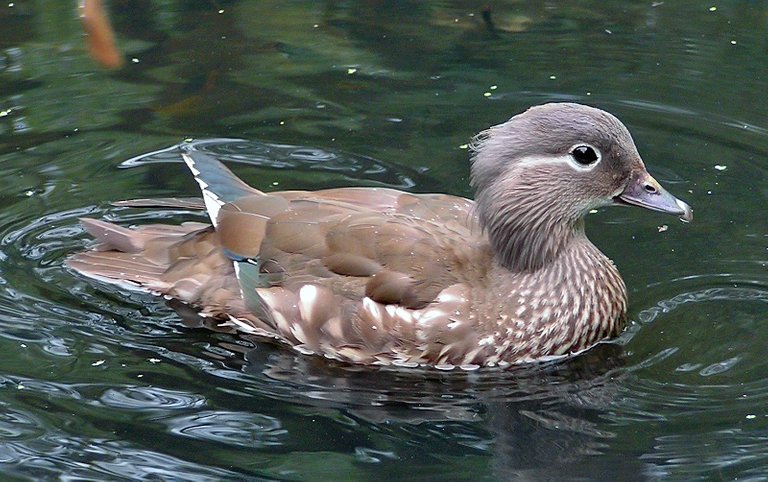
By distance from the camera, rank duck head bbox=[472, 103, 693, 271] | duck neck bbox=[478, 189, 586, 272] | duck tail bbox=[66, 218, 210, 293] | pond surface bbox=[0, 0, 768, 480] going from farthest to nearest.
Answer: duck tail bbox=[66, 218, 210, 293] < duck neck bbox=[478, 189, 586, 272] < duck head bbox=[472, 103, 693, 271] < pond surface bbox=[0, 0, 768, 480]

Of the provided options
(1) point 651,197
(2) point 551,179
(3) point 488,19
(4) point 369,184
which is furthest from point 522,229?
(3) point 488,19

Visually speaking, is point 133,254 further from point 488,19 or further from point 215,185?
point 488,19

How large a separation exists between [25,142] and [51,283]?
4.66 feet

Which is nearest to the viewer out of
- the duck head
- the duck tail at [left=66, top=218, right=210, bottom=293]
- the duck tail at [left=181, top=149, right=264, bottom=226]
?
the duck head

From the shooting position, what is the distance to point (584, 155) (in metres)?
5.80

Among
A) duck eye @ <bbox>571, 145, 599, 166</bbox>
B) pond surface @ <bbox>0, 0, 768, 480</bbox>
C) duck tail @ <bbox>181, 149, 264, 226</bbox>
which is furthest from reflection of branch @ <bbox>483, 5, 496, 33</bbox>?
duck eye @ <bbox>571, 145, 599, 166</bbox>

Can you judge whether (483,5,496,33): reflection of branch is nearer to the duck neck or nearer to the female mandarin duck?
the female mandarin duck

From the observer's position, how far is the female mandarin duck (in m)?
5.77

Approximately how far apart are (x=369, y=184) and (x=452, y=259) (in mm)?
1356

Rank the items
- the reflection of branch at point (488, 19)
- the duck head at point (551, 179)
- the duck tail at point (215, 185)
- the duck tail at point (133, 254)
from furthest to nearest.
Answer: the reflection of branch at point (488, 19)
the duck tail at point (133, 254)
the duck tail at point (215, 185)
the duck head at point (551, 179)

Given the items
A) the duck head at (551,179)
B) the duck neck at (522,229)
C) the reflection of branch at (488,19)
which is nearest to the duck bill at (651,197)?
the duck head at (551,179)

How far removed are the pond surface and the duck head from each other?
54cm

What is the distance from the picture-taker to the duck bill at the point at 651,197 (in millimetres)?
5770

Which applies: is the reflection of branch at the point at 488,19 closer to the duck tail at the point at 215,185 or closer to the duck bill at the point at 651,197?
the duck tail at the point at 215,185
